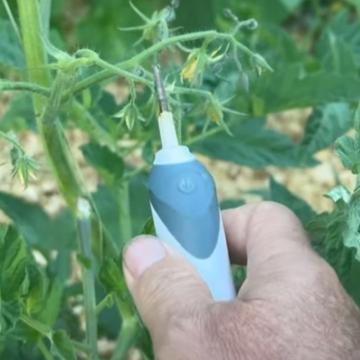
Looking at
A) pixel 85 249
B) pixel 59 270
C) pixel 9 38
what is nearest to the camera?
pixel 85 249

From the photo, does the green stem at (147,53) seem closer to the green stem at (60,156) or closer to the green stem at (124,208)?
the green stem at (60,156)

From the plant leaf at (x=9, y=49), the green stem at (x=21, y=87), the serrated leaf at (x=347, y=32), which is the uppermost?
the plant leaf at (x=9, y=49)

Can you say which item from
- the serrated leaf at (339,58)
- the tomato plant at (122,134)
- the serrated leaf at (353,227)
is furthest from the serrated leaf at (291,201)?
the serrated leaf at (353,227)

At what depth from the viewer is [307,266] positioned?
2.41ft

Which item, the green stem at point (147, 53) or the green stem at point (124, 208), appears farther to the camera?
the green stem at point (124, 208)

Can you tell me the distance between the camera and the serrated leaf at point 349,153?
75 centimetres

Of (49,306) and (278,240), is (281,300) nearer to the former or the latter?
(278,240)

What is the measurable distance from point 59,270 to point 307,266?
410 mm

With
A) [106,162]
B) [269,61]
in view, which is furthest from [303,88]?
[106,162]

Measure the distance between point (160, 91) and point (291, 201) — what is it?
32 cm

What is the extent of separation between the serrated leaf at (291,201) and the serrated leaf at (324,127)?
0.07 metres

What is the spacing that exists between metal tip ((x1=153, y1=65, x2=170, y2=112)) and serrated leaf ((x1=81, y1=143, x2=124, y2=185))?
0.24 metres

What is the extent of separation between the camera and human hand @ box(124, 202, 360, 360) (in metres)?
0.69

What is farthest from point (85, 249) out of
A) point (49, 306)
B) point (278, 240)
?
point (278, 240)
